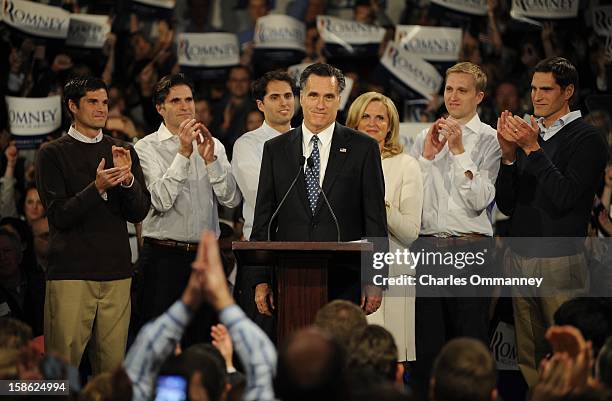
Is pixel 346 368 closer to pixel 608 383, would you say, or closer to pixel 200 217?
pixel 608 383

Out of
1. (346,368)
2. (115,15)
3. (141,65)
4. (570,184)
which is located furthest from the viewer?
(115,15)

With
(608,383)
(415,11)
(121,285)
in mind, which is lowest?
(608,383)

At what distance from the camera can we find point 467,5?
829 cm

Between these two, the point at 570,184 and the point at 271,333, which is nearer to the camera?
the point at 570,184

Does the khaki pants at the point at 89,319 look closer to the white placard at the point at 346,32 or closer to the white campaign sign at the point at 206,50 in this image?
the white campaign sign at the point at 206,50

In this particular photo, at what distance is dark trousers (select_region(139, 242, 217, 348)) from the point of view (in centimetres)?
566

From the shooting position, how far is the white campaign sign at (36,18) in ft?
24.6

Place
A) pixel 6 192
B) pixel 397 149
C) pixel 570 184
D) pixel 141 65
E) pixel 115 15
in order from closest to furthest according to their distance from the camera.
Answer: pixel 570 184
pixel 397 149
pixel 6 192
pixel 141 65
pixel 115 15

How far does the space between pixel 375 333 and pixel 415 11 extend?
5707mm

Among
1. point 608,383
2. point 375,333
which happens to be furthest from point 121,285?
point 608,383

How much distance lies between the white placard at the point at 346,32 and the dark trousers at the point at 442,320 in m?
2.98

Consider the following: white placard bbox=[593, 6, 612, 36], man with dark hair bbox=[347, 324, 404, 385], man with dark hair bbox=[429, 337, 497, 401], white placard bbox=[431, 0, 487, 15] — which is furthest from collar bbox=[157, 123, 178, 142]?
white placard bbox=[593, 6, 612, 36]

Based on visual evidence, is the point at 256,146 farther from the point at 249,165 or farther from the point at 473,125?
the point at 473,125

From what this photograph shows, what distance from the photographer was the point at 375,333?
3621 mm
